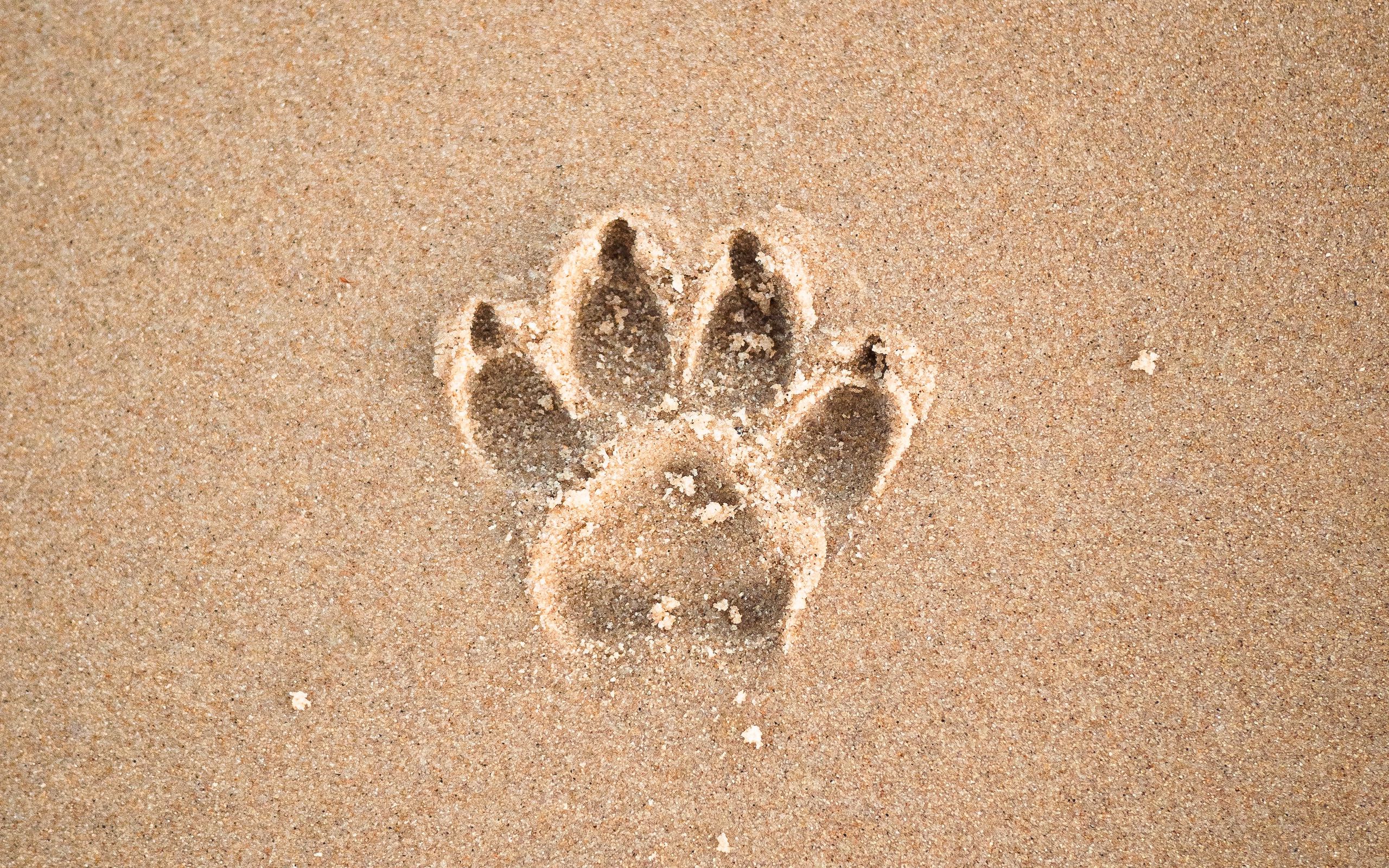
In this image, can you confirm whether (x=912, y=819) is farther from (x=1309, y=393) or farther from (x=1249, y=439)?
(x=1309, y=393)

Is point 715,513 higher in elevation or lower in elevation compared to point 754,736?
higher

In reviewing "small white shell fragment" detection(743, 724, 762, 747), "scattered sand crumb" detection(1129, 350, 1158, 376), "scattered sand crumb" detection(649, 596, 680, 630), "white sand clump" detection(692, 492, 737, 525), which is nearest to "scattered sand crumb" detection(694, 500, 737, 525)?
"white sand clump" detection(692, 492, 737, 525)

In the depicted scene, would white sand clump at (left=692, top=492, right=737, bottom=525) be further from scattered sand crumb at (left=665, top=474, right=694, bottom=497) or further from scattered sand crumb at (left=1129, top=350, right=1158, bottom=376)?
scattered sand crumb at (left=1129, top=350, right=1158, bottom=376)

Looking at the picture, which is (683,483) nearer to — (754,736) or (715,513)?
(715,513)

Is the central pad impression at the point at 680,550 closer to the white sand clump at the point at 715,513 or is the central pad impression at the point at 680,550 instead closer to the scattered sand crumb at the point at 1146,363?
the white sand clump at the point at 715,513

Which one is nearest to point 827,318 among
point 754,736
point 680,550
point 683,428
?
point 683,428

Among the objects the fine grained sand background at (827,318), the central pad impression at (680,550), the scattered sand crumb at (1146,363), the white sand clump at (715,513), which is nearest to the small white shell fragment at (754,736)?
the fine grained sand background at (827,318)

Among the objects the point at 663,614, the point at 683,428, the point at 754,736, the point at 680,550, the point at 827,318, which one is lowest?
the point at 754,736
